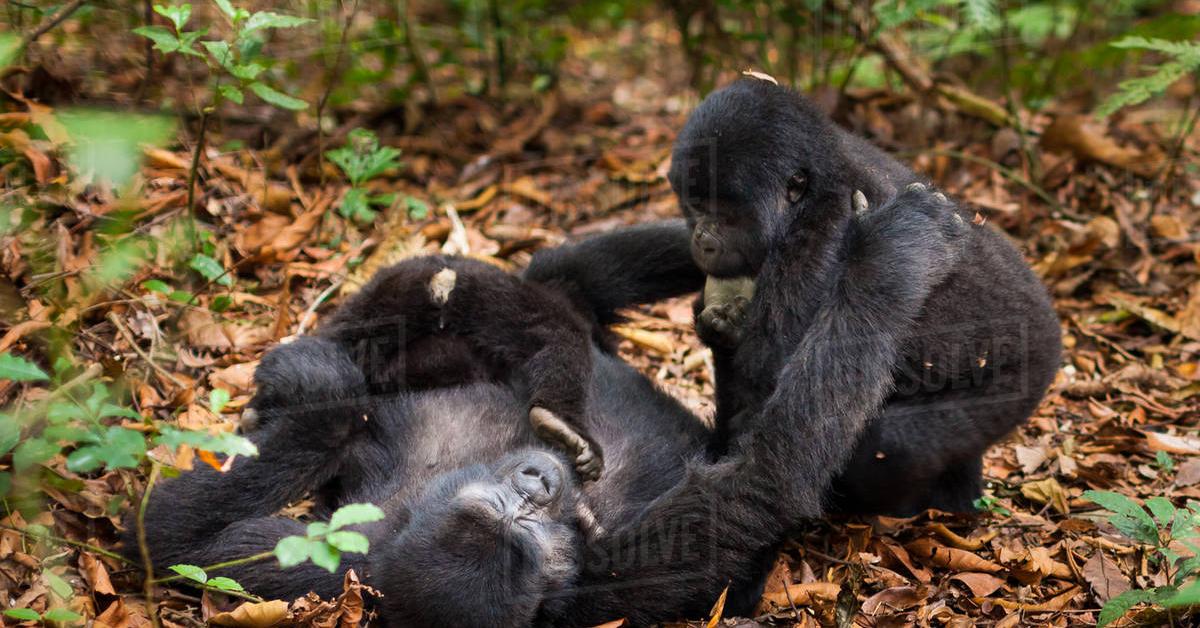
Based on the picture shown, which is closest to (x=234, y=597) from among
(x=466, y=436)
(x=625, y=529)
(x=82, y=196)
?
(x=466, y=436)

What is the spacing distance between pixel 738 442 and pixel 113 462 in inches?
88.5

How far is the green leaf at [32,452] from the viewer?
340 cm

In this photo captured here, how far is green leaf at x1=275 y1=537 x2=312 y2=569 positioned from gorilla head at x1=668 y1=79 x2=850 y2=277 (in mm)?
2310

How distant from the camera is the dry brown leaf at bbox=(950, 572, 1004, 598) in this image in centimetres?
424

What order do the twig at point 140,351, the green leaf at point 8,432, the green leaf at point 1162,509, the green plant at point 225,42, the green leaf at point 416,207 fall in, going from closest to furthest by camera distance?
the green leaf at point 8,432, the green leaf at point 1162,509, the green plant at point 225,42, the twig at point 140,351, the green leaf at point 416,207

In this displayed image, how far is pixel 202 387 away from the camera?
507 cm

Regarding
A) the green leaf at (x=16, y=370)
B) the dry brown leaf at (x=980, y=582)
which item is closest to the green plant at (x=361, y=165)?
the green leaf at (x=16, y=370)

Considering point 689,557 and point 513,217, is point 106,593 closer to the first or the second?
point 689,557

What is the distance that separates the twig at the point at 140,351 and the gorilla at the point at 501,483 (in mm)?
530

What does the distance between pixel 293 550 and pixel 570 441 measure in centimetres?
158

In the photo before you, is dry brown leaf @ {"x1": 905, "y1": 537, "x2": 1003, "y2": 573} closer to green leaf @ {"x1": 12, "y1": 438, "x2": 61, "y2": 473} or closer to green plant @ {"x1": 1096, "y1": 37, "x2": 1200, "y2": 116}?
green plant @ {"x1": 1096, "y1": 37, "x2": 1200, "y2": 116}

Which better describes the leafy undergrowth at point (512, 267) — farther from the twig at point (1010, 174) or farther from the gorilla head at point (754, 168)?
the gorilla head at point (754, 168)

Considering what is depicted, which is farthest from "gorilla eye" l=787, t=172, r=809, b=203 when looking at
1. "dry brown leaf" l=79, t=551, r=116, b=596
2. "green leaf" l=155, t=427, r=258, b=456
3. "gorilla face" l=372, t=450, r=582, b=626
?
"dry brown leaf" l=79, t=551, r=116, b=596

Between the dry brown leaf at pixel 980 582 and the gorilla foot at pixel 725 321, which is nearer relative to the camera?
the dry brown leaf at pixel 980 582
